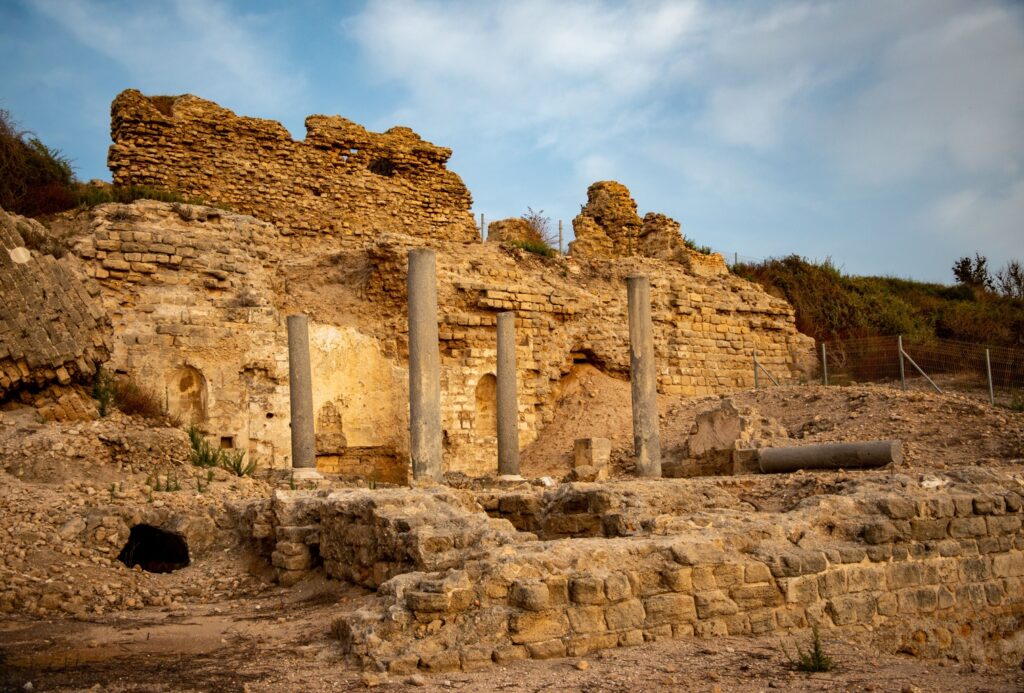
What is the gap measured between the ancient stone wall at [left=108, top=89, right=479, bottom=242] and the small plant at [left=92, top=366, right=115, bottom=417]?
6.82 m

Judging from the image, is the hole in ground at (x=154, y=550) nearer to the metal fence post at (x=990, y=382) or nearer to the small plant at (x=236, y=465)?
the small plant at (x=236, y=465)

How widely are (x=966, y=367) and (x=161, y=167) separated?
17.7 meters

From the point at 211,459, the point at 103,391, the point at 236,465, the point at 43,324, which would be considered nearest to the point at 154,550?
the point at 211,459

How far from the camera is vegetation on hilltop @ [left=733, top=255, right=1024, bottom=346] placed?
29297 mm

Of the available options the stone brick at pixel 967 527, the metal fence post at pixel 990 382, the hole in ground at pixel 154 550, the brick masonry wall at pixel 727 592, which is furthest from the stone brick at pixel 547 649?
the metal fence post at pixel 990 382

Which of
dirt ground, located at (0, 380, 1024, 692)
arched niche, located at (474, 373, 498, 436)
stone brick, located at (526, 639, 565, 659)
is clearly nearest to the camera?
dirt ground, located at (0, 380, 1024, 692)

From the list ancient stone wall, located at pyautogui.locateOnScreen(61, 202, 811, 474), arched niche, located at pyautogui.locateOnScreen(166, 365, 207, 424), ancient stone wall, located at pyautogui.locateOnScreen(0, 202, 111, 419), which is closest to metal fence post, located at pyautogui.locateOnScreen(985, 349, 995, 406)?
ancient stone wall, located at pyautogui.locateOnScreen(61, 202, 811, 474)

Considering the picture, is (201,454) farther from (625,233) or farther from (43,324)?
(625,233)

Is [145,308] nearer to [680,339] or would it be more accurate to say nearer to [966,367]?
[680,339]

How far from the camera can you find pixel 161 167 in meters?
19.8

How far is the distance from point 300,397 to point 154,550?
15.5 ft

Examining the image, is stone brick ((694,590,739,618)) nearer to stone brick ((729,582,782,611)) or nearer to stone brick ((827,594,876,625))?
stone brick ((729,582,782,611))

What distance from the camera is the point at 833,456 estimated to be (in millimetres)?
13773

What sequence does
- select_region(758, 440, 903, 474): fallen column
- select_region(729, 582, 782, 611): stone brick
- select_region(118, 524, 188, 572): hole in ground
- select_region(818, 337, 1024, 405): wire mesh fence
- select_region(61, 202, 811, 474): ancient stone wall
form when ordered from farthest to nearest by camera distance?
select_region(818, 337, 1024, 405): wire mesh fence, select_region(61, 202, 811, 474): ancient stone wall, select_region(758, 440, 903, 474): fallen column, select_region(118, 524, 188, 572): hole in ground, select_region(729, 582, 782, 611): stone brick
